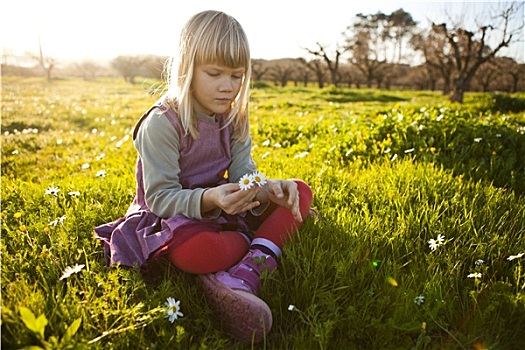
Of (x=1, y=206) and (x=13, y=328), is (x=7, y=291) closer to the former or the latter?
(x=13, y=328)

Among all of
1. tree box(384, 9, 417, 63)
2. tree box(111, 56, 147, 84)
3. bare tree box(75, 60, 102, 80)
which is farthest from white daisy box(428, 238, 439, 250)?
bare tree box(75, 60, 102, 80)


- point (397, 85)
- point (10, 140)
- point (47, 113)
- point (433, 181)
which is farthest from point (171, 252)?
point (397, 85)

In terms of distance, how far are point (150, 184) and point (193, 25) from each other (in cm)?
85

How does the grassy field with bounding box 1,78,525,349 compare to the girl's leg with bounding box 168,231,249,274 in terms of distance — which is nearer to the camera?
the grassy field with bounding box 1,78,525,349

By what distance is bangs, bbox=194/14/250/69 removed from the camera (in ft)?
7.19

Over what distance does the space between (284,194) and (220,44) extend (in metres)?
0.83

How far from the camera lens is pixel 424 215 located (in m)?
2.72

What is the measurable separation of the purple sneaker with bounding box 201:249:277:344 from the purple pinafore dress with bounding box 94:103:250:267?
25cm

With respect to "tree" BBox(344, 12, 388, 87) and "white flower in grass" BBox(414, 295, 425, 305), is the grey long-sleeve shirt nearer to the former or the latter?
"white flower in grass" BBox(414, 295, 425, 305)

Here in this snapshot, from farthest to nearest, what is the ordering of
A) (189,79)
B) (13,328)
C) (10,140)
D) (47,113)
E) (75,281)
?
1. (47,113)
2. (10,140)
3. (189,79)
4. (75,281)
5. (13,328)

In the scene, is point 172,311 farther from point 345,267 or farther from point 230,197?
point 345,267

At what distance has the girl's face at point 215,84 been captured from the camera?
2.25 metres

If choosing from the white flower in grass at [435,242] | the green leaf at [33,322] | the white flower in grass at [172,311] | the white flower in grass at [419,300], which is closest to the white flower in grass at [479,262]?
the white flower in grass at [435,242]

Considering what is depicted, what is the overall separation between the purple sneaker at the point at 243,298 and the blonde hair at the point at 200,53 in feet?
2.49
